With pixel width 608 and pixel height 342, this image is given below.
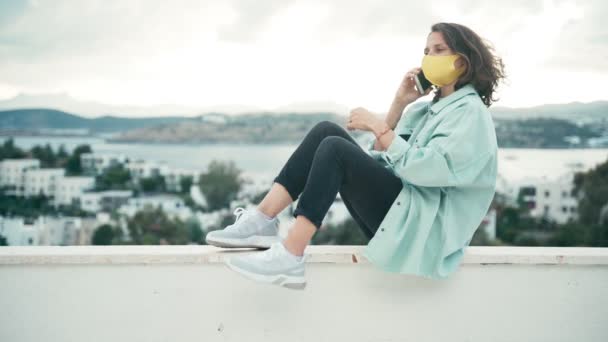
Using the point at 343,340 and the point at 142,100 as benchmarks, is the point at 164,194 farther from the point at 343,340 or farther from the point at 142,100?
the point at 343,340

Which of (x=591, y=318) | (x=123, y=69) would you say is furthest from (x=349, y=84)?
(x=591, y=318)

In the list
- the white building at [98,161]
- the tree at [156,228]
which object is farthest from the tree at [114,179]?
the tree at [156,228]

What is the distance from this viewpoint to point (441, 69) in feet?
6.52

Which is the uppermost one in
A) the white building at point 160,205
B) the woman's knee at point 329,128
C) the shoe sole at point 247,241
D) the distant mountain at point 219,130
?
the woman's knee at point 329,128

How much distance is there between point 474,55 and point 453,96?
0.51 feet

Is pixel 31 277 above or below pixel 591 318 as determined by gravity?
above

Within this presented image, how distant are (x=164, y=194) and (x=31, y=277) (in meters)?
42.0

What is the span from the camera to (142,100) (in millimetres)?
46656

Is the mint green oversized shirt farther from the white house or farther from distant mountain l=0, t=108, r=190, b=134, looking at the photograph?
distant mountain l=0, t=108, r=190, b=134

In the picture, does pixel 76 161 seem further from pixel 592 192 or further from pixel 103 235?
pixel 592 192

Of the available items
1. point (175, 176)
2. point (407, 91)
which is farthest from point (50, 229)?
point (407, 91)

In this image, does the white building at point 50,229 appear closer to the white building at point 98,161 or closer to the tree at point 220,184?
the white building at point 98,161

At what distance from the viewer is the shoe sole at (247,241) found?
1.95 metres

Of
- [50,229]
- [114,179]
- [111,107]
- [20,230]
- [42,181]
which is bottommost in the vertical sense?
[50,229]
